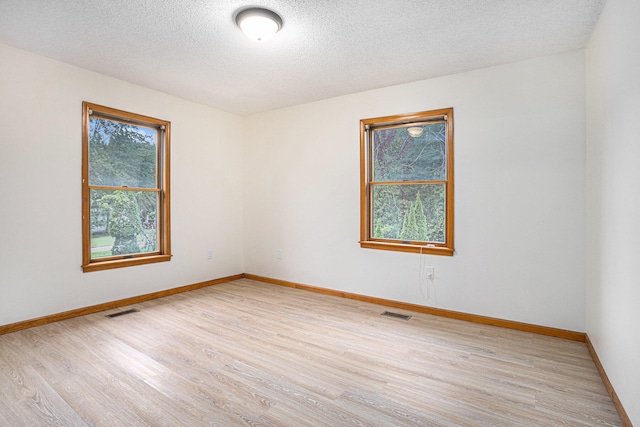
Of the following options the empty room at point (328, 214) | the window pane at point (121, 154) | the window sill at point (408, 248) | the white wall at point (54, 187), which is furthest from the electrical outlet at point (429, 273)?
the window pane at point (121, 154)

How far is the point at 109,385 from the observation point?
2.14 metres

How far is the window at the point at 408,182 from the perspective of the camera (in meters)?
3.61

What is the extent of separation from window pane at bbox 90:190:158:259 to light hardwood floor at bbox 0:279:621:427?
0.79 m

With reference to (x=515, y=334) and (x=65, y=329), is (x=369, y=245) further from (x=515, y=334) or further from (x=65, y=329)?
(x=65, y=329)

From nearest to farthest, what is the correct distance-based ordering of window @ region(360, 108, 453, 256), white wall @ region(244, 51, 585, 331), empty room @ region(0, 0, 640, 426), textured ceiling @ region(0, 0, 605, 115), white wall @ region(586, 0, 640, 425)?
1. white wall @ region(586, 0, 640, 425)
2. empty room @ region(0, 0, 640, 426)
3. textured ceiling @ region(0, 0, 605, 115)
4. white wall @ region(244, 51, 585, 331)
5. window @ region(360, 108, 453, 256)

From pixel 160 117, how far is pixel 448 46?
341cm

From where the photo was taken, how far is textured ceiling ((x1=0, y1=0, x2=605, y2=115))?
234 cm

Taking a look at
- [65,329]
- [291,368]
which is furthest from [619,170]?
[65,329]

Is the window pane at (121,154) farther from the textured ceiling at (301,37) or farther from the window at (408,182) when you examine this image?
the window at (408,182)

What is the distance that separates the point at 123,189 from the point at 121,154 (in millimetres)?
412

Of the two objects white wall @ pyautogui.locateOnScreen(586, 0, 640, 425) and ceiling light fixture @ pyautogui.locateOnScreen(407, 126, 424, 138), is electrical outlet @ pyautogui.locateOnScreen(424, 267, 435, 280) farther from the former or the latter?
ceiling light fixture @ pyautogui.locateOnScreen(407, 126, 424, 138)

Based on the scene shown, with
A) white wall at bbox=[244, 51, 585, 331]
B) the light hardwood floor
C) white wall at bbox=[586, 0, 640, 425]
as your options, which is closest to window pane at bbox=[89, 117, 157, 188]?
the light hardwood floor

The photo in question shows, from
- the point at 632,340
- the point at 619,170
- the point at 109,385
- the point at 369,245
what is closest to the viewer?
the point at 632,340

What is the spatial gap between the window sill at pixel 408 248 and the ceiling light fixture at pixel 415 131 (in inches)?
50.0
